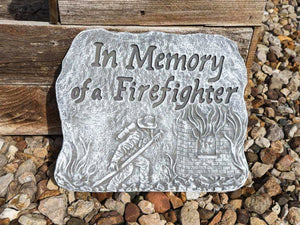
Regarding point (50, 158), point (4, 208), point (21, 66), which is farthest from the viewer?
point (50, 158)

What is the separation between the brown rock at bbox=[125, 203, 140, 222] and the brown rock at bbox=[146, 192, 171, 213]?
0.09 metres

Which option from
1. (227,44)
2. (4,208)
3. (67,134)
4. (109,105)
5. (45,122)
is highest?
(227,44)

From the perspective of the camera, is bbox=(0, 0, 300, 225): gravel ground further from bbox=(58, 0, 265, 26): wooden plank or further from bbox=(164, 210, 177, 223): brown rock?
bbox=(58, 0, 265, 26): wooden plank

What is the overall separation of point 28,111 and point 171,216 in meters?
1.00

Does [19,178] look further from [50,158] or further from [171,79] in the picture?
[171,79]

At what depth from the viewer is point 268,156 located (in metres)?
2.02

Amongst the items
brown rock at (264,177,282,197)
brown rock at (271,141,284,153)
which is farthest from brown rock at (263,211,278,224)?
brown rock at (271,141,284,153)

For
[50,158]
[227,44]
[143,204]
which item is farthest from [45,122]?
[227,44]

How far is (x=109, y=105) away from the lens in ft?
5.64

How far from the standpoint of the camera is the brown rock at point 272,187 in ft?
6.03

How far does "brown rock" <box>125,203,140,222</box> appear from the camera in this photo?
1699 millimetres

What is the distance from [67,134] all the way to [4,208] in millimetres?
480

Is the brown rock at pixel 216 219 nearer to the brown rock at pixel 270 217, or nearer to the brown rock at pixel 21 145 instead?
the brown rock at pixel 270 217

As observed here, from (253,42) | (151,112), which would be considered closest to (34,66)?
(151,112)
